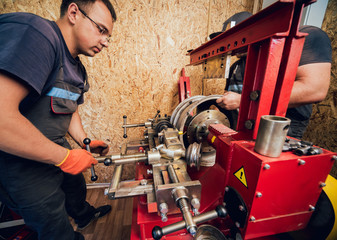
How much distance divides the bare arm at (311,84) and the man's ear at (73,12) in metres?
1.60

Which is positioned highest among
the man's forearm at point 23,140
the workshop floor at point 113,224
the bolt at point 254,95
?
the bolt at point 254,95

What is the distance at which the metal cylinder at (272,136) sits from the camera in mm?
Result: 468

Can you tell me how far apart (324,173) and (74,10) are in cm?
167

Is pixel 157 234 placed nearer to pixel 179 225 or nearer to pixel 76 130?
pixel 179 225

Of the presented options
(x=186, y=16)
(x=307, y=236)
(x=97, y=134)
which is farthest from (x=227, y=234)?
(x=186, y=16)

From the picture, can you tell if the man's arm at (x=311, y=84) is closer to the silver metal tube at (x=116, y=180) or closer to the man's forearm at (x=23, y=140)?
the silver metal tube at (x=116, y=180)

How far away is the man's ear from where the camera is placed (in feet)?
3.01

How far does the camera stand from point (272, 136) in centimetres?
48

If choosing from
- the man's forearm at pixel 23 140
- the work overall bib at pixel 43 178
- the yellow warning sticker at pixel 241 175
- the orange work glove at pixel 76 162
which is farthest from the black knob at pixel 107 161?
the yellow warning sticker at pixel 241 175

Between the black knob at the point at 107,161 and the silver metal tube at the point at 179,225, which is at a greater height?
the black knob at the point at 107,161

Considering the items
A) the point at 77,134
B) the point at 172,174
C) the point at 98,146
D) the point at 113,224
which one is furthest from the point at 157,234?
the point at 113,224

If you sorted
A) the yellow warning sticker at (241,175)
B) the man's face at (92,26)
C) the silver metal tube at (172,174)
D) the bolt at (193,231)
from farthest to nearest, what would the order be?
the man's face at (92,26)
the silver metal tube at (172,174)
the yellow warning sticker at (241,175)
the bolt at (193,231)

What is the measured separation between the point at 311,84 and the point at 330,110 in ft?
4.13

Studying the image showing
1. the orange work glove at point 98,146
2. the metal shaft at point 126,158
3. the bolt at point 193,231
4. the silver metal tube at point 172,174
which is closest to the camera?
the bolt at point 193,231
